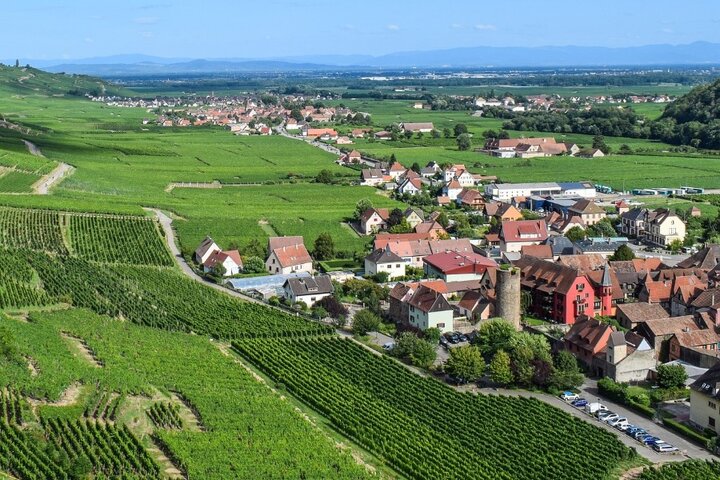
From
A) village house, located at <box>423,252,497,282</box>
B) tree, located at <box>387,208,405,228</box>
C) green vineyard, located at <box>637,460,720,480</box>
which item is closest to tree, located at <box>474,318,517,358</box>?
village house, located at <box>423,252,497,282</box>

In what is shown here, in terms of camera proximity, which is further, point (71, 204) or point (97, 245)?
point (71, 204)

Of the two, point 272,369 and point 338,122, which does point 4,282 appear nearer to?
point 272,369

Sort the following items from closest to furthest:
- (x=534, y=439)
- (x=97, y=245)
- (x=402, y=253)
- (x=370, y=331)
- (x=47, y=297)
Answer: (x=534, y=439), (x=370, y=331), (x=47, y=297), (x=402, y=253), (x=97, y=245)

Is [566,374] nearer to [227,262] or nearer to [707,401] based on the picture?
[707,401]

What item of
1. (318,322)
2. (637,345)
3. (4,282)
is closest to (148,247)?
(4,282)

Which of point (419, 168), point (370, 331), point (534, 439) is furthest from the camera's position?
point (419, 168)

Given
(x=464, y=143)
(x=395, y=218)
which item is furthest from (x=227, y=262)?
(x=464, y=143)
